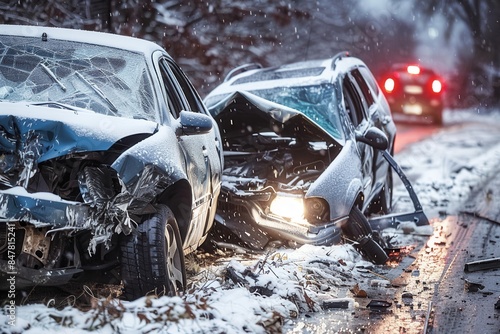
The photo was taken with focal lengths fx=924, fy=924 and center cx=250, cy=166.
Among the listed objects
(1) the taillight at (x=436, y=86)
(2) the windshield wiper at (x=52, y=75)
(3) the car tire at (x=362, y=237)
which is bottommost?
(1) the taillight at (x=436, y=86)

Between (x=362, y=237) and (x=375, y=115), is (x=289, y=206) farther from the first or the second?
(x=375, y=115)

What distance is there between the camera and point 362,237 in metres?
8.74

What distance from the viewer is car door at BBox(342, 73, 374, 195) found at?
963cm

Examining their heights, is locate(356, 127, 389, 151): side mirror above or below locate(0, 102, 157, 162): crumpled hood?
below

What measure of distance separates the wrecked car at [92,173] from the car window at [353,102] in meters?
3.51

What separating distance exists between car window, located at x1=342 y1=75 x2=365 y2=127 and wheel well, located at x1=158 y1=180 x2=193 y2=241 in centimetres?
363

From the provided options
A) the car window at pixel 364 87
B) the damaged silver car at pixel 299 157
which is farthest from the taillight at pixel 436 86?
the damaged silver car at pixel 299 157

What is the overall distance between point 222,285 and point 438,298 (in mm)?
1680

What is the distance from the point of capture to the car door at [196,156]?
670 cm

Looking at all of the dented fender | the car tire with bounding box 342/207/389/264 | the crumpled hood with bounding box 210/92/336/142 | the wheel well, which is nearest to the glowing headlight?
the dented fender

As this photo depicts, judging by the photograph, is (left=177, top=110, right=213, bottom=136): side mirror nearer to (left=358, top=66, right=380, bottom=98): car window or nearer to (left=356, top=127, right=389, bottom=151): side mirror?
(left=356, top=127, right=389, bottom=151): side mirror

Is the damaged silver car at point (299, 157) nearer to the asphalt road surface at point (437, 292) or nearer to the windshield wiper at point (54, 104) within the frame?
the asphalt road surface at point (437, 292)

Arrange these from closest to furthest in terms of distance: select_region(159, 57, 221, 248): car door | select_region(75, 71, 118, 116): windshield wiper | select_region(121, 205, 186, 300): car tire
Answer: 1. select_region(121, 205, 186, 300): car tire
2. select_region(75, 71, 118, 116): windshield wiper
3. select_region(159, 57, 221, 248): car door

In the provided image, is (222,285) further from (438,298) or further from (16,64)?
(16,64)
